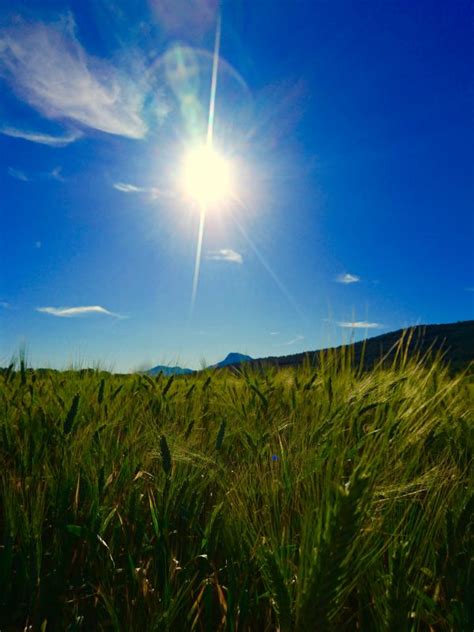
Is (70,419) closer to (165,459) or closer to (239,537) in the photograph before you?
(165,459)

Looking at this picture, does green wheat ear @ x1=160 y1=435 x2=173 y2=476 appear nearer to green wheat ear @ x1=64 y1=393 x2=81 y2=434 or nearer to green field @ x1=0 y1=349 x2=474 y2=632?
green field @ x1=0 y1=349 x2=474 y2=632

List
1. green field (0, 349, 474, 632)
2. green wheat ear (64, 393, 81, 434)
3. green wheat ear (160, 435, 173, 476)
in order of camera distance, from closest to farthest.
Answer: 1. green field (0, 349, 474, 632)
2. green wheat ear (160, 435, 173, 476)
3. green wheat ear (64, 393, 81, 434)

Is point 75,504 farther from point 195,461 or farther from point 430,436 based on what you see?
point 430,436

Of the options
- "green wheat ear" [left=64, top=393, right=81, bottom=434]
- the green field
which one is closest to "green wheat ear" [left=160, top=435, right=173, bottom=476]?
the green field

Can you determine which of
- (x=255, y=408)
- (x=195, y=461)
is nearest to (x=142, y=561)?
(x=195, y=461)

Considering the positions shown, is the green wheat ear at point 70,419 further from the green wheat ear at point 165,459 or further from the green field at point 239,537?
the green wheat ear at point 165,459

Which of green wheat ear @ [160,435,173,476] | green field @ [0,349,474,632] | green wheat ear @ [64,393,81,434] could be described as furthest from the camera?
green wheat ear @ [64,393,81,434]

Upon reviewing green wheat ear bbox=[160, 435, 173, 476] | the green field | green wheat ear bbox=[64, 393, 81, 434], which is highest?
green wheat ear bbox=[64, 393, 81, 434]

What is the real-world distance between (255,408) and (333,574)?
1629 mm

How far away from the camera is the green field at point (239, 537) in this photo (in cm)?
87

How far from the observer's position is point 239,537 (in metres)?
1.19

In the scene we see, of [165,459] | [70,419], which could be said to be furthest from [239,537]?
[70,419]

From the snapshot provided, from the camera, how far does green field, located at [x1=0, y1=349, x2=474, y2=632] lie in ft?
2.85

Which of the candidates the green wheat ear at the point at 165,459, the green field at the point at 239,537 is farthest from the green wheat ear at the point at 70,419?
the green wheat ear at the point at 165,459
